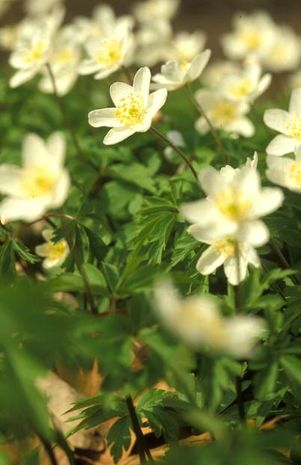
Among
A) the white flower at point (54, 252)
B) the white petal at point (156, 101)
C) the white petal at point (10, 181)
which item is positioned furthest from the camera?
the white flower at point (54, 252)

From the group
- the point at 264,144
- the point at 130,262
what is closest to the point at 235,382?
the point at 130,262

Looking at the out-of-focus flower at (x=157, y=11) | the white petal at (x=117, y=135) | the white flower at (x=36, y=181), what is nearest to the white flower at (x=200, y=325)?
the white flower at (x=36, y=181)

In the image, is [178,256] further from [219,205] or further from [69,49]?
[69,49]

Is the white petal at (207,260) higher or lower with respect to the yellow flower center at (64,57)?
higher

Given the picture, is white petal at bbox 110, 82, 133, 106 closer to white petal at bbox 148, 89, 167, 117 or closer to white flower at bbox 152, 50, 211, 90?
white petal at bbox 148, 89, 167, 117

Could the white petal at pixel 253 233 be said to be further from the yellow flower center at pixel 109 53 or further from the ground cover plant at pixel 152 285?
the yellow flower center at pixel 109 53

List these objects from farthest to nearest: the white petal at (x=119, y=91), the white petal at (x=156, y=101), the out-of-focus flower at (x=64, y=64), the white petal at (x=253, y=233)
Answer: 1. the out-of-focus flower at (x=64, y=64)
2. the white petal at (x=119, y=91)
3. the white petal at (x=156, y=101)
4. the white petal at (x=253, y=233)
